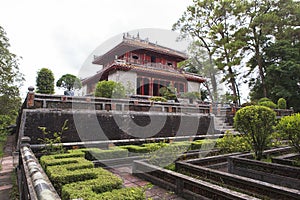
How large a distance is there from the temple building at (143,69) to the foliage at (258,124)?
1154 cm

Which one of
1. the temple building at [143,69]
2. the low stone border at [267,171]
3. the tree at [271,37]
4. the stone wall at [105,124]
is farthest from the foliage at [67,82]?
the tree at [271,37]

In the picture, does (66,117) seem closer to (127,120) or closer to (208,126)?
(127,120)

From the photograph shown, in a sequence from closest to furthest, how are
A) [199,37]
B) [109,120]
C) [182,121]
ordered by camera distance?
[109,120] → [182,121] → [199,37]

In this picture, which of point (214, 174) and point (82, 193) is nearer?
point (82, 193)

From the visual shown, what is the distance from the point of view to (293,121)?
5523 mm

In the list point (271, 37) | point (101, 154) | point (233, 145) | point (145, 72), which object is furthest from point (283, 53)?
point (101, 154)

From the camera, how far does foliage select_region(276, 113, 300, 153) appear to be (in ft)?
17.7

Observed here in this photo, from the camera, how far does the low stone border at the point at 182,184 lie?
10.6 feet

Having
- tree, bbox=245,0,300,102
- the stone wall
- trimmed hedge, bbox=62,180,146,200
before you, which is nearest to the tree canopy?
tree, bbox=245,0,300,102

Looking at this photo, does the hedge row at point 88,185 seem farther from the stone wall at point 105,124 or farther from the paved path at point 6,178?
the stone wall at point 105,124

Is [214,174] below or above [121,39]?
below

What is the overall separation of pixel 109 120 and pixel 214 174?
6292mm

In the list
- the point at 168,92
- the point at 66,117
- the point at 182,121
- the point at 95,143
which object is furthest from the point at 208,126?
the point at 66,117

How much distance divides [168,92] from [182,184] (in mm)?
14313
